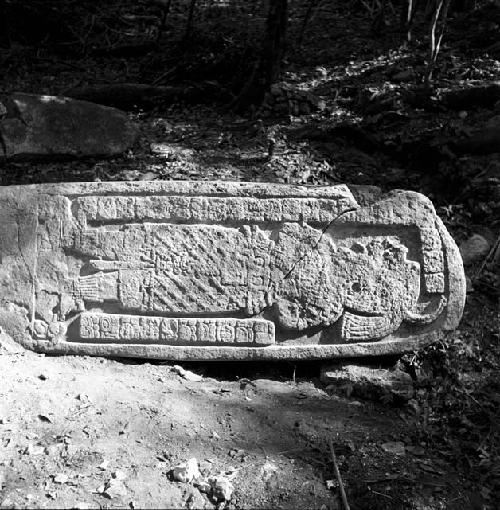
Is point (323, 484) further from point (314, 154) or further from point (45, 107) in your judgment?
point (45, 107)

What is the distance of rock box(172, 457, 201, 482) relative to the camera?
2.71 m

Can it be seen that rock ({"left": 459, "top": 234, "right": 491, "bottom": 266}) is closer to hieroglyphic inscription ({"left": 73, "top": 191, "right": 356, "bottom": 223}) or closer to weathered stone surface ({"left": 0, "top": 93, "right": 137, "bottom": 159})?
hieroglyphic inscription ({"left": 73, "top": 191, "right": 356, "bottom": 223})

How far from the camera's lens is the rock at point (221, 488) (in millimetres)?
2646

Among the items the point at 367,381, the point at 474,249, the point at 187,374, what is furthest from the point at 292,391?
the point at 474,249

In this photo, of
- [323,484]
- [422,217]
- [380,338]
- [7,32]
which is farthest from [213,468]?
[7,32]

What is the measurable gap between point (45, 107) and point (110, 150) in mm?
605

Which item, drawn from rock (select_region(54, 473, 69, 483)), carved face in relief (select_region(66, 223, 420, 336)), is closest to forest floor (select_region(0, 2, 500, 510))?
rock (select_region(54, 473, 69, 483))

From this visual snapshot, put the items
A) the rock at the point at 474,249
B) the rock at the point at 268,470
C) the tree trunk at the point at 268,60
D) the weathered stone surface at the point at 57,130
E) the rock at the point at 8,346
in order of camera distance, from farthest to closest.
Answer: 1. the tree trunk at the point at 268,60
2. the weathered stone surface at the point at 57,130
3. the rock at the point at 474,249
4. the rock at the point at 8,346
5. the rock at the point at 268,470

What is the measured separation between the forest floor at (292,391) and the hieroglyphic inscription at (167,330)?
152 mm

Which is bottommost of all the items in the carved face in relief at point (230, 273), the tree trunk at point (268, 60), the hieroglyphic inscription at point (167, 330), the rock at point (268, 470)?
the rock at point (268, 470)

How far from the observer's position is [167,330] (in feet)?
11.7

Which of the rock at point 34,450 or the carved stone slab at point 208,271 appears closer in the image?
the rock at point 34,450

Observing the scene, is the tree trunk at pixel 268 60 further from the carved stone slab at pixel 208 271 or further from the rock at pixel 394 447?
the rock at pixel 394 447

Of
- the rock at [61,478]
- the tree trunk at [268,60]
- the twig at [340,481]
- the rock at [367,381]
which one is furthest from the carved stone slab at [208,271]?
the tree trunk at [268,60]
